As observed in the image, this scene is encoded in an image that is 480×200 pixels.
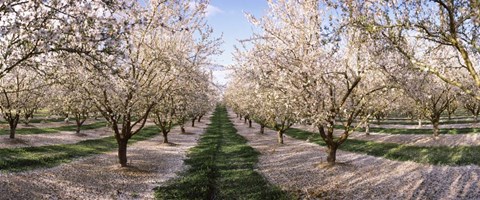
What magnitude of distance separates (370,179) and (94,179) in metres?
17.2

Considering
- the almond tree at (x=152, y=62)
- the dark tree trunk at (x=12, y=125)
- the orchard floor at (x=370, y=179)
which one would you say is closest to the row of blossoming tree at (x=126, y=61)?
the almond tree at (x=152, y=62)

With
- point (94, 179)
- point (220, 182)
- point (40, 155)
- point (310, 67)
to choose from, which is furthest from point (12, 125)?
point (310, 67)

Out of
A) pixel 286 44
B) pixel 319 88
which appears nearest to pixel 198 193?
pixel 319 88

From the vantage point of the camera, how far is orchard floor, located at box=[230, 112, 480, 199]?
1814 centimetres

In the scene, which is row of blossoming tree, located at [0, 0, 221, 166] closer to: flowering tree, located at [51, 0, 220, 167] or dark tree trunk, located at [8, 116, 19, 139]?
flowering tree, located at [51, 0, 220, 167]

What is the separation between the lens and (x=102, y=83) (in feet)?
44.7

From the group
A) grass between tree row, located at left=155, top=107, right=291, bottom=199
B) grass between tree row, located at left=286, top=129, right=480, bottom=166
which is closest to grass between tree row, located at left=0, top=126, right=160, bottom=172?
grass between tree row, located at left=155, top=107, right=291, bottom=199

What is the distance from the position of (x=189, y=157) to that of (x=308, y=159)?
10.9 metres

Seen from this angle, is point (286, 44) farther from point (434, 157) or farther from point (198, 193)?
point (434, 157)

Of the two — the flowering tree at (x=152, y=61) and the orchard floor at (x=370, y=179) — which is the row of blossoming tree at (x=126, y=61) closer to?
the flowering tree at (x=152, y=61)

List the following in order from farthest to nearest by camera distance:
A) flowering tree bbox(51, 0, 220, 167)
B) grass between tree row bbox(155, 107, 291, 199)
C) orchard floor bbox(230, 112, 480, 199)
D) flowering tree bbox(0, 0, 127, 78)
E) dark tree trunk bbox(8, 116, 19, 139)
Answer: dark tree trunk bbox(8, 116, 19, 139)
flowering tree bbox(51, 0, 220, 167)
grass between tree row bbox(155, 107, 291, 199)
orchard floor bbox(230, 112, 480, 199)
flowering tree bbox(0, 0, 127, 78)

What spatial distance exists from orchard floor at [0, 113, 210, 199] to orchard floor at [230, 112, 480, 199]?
775 centimetres

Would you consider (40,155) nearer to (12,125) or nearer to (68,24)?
(12,125)

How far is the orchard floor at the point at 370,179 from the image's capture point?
18141 millimetres
